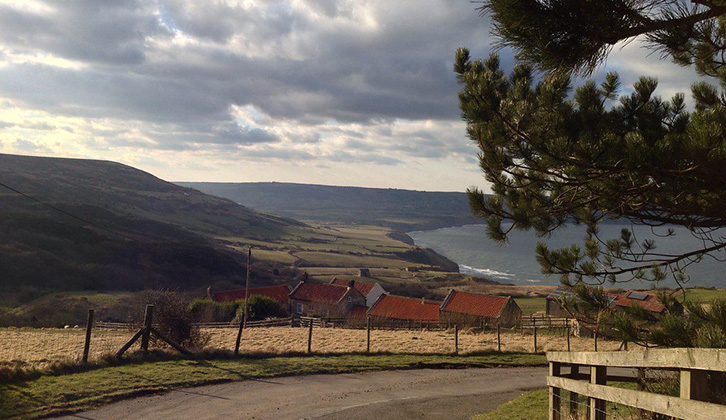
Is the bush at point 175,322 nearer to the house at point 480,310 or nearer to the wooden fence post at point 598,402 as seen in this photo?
the wooden fence post at point 598,402

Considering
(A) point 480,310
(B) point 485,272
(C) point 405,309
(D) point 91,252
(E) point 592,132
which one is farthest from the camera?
(B) point 485,272

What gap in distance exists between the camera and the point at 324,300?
6619 cm

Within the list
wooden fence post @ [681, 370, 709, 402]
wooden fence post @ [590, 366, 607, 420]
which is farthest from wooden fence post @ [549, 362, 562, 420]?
wooden fence post @ [681, 370, 709, 402]

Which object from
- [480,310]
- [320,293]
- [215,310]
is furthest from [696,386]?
[320,293]

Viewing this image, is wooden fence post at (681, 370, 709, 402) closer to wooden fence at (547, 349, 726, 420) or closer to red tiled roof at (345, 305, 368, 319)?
wooden fence at (547, 349, 726, 420)

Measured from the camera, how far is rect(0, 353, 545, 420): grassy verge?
38.3ft

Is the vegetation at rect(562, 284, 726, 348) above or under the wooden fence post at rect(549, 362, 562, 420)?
above

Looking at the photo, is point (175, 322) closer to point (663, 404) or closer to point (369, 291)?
point (663, 404)

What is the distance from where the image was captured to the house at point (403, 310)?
5562cm

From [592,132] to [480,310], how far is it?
4654 cm

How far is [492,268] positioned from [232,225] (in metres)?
87.4

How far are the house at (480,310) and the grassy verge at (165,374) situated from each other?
96.3 feet

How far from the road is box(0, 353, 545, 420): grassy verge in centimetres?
57

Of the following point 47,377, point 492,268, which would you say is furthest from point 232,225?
point 47,377
